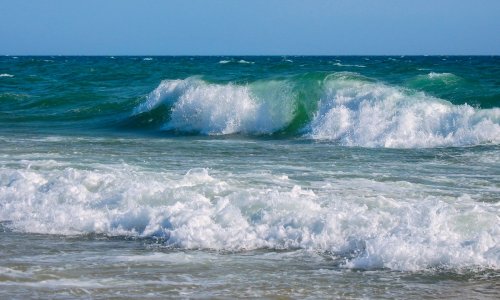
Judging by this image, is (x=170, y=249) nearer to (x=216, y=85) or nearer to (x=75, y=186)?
(x=75, y=186)

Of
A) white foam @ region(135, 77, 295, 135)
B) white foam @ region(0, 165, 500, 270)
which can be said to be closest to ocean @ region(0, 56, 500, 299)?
white foam @ region(0, 165, 500, 270)

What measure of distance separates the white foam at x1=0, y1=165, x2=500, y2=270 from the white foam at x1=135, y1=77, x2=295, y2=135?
9279 mm

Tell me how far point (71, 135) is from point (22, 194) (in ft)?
28.8

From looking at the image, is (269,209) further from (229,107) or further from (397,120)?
(229,107)

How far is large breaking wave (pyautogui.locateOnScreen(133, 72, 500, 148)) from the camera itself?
1644 centimetres

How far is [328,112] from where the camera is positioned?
1891 centimetres

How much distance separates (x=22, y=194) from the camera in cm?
975

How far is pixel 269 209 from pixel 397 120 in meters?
9.17

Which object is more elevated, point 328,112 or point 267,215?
point 328,112

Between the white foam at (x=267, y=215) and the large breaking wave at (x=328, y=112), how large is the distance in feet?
20.9

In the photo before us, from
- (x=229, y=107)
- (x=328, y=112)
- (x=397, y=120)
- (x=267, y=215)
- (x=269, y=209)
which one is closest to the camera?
(x=267, y=215)

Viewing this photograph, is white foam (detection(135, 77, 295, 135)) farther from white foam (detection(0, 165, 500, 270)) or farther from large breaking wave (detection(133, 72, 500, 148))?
white foam (detection(0, 165, 500, 270))

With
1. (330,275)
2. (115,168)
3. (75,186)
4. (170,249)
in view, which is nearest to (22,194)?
(75,186)

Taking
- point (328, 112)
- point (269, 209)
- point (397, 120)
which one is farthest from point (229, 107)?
point (269, 209)
